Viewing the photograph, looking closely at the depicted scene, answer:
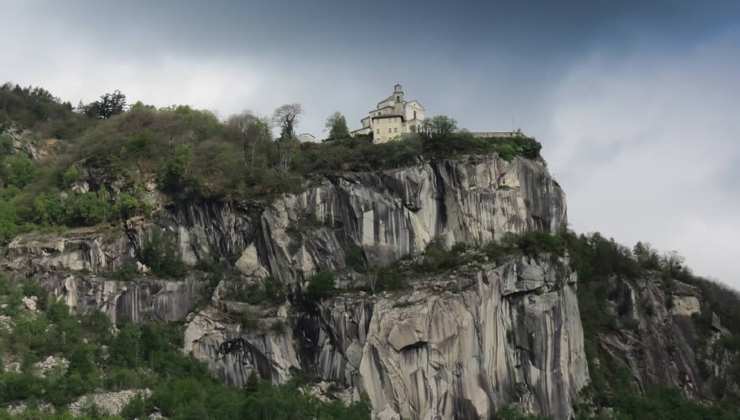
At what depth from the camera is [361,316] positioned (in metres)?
64.3

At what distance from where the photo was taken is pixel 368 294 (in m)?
65.7

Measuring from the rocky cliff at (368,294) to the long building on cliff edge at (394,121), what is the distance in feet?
28.9

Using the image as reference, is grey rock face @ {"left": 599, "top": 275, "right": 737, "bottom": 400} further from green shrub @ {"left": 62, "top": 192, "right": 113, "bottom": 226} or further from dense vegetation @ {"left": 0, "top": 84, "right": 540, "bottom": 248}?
green shrub @ {"left": 62, "top": 192, "right": 113, "bottom": 226}

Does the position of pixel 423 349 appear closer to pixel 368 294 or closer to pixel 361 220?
pixel 368 294

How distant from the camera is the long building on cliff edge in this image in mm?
81269

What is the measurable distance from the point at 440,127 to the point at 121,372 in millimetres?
34638

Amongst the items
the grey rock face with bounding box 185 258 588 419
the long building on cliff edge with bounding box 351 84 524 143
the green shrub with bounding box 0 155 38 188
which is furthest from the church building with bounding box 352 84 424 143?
the green shrub with bounding box 0 155 38 188

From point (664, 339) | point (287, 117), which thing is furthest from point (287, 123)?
point (664, 339)

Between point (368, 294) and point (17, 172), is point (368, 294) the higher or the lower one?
the lower one

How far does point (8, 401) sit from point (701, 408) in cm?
5449

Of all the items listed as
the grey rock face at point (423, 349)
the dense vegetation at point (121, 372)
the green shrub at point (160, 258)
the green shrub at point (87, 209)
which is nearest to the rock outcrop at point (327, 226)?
the green shrub at point (160, 258)

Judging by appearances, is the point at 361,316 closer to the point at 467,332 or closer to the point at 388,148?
the point at 467,332

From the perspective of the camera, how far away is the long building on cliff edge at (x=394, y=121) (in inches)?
3200

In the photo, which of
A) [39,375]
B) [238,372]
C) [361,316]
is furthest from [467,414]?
[39,375]
